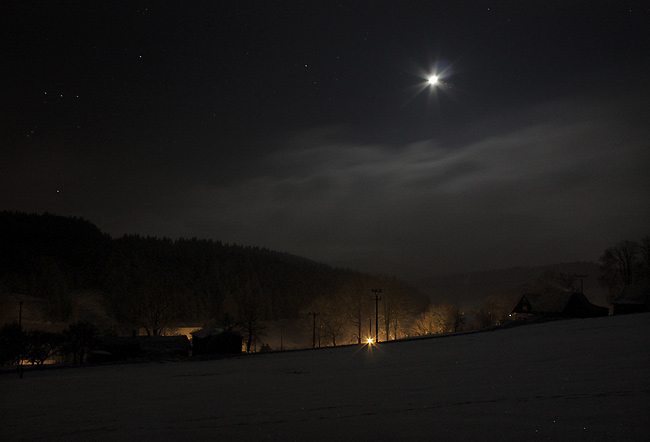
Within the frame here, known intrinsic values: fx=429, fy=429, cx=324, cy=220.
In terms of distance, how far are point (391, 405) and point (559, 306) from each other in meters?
62.4

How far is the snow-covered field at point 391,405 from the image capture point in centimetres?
845

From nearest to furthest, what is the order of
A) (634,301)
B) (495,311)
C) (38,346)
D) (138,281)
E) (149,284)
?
Answer: (38,346), (634,301), (495,311), (149,284), (138,281)

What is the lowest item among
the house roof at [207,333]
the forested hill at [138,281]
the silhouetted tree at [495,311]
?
the house roof at [207,333]

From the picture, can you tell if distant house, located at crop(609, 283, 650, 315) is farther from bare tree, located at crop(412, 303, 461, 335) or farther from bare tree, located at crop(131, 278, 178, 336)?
bare tree, located at crop(131, 278, 178, 336)

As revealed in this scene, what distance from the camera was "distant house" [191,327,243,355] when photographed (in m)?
61.1

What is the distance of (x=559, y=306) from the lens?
209 ft

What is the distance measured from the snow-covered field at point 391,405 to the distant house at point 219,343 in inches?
1636

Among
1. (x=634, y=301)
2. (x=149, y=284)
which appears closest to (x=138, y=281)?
(x=149, y=284)

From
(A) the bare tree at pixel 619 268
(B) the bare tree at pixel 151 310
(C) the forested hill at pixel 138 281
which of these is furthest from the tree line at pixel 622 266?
(B) the bare tree at pixel 151 310

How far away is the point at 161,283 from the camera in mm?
158500

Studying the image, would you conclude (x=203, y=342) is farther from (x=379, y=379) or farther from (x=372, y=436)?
(x=372, y=436)

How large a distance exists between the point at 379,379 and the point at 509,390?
6.11 meters

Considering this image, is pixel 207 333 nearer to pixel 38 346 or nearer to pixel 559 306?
pixel 38 346

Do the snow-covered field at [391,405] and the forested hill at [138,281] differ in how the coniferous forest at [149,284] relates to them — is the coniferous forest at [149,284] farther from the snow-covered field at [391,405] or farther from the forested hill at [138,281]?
the snow-covered field at [391,405]
